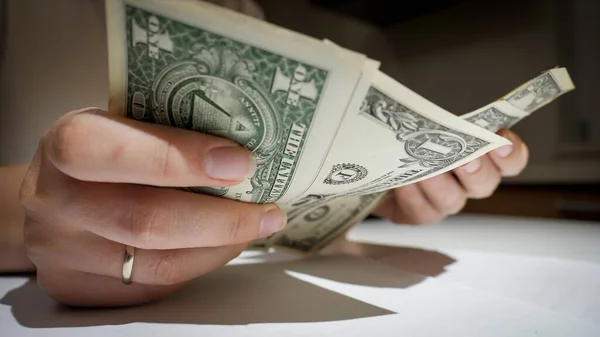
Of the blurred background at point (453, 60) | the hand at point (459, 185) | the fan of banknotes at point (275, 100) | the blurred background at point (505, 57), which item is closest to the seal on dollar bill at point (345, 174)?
the fan of banknotes at point (275, 100)

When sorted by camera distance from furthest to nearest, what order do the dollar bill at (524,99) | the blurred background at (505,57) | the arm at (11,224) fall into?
the blurred background at (505,57) → the arm at (11,224) → the dollar bill at (524,99)

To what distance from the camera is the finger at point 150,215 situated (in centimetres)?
30

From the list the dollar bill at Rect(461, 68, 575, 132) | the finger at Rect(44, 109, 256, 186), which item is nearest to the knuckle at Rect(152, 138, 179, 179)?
the finger at Rect(44, 109, 256, 186)

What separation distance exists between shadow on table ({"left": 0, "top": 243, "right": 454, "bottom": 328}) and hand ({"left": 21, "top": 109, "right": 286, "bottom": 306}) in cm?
2

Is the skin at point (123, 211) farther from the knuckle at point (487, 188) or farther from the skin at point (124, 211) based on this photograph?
the knuckle at point (487, 188)

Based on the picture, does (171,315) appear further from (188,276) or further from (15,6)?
(15,6)

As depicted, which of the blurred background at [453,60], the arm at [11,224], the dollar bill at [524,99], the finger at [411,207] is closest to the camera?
the dollar bill at [524,99]

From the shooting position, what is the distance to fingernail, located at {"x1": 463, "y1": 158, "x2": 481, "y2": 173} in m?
0.52

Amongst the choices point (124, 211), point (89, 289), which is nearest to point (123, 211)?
point (124, 211)

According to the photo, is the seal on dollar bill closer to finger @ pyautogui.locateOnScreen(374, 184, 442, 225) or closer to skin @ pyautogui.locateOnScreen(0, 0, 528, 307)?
skin @ pyautogui.locateOnScreen(0, 0, 528, 307)

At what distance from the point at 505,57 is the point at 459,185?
3.27ft

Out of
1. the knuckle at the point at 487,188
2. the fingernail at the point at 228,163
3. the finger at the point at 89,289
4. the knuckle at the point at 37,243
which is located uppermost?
the fingernail at the point at 228,163

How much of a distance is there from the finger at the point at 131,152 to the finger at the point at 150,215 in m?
0.02

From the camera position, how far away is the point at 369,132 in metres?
0.33
